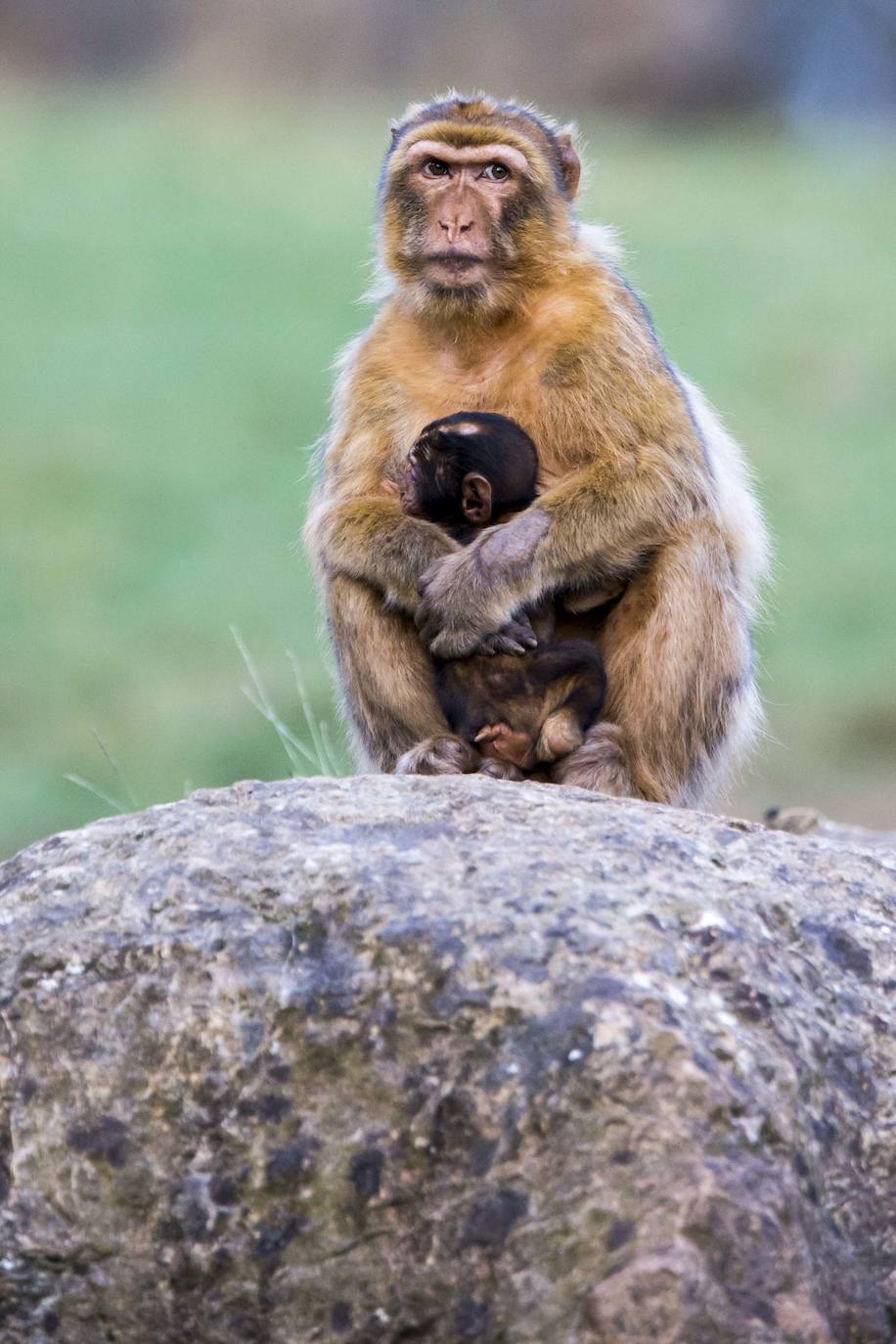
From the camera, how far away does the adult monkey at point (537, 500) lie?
6566mm

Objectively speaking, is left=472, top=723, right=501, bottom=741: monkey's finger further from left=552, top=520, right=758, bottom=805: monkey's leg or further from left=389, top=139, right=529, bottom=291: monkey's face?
left=389, top=139, right=529, bottom=291: monkey's face

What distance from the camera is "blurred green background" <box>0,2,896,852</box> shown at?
57.2 ft

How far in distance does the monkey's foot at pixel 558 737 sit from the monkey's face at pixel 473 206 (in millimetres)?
1355

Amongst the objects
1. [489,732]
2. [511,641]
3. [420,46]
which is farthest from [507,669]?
[420,46]

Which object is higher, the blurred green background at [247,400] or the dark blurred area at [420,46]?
the dark blurred area at [420,46]

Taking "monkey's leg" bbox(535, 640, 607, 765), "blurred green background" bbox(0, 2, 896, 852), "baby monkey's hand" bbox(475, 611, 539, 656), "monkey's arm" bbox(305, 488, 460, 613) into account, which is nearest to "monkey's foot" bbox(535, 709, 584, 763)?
"monkey's leg" bbox(535, 640, 607, 765)

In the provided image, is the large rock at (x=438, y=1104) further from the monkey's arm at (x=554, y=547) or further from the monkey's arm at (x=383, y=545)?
the monkey's arm at (x=383, y=545)

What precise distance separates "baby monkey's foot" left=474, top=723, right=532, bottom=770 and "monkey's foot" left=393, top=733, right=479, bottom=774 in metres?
0.06

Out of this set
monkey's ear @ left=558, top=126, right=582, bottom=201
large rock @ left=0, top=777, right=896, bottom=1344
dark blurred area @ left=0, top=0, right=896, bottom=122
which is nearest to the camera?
large rock @ left=0, top=777, right=896, bottom=1344

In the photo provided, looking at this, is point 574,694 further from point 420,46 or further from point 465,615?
Result: point 420,46

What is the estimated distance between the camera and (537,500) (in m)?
6.68

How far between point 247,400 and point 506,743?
49.8ft

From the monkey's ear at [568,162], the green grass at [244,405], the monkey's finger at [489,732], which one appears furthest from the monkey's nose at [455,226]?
the green grass at [244,405]

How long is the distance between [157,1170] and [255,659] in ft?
41.9
